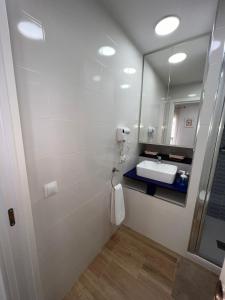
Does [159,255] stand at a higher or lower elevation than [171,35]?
lower

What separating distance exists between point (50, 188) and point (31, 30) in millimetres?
901

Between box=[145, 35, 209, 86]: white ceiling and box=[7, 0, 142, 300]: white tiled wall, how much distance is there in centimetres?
45

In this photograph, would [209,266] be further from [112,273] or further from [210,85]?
[210,85]

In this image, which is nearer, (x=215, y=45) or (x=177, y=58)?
(x=215, y=45)

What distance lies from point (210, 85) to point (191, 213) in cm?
124

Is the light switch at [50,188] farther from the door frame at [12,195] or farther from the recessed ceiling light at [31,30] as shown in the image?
the recessed ceiling light at [31,30]

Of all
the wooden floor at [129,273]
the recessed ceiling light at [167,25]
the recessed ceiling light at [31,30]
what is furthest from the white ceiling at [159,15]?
the wooden floor at [129,273]

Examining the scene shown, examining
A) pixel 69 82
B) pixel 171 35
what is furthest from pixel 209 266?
pixel 171 35

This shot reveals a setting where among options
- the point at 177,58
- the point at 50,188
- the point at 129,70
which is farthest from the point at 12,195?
the point at 177,58

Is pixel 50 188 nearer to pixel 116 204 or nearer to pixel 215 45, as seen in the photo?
pixel 116 204

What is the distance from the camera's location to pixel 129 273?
1.32 meters

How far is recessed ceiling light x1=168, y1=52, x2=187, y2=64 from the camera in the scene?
1529 mm

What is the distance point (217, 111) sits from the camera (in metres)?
1.11

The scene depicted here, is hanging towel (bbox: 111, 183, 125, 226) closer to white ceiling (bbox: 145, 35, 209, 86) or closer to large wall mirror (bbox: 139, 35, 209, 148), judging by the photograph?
large wall mirror (bbox: 139, 35, 209, 148)
